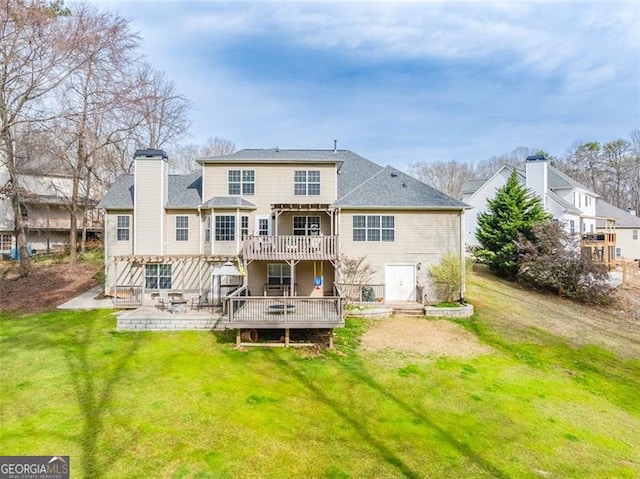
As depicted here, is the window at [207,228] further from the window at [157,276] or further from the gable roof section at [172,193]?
the window at [157,276]

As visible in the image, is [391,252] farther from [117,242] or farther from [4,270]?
[4,270]

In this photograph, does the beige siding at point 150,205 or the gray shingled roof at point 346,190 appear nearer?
the gray shingled roof at point 346,190

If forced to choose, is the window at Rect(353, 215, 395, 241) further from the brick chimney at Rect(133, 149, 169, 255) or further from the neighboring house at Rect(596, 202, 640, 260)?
the neighboring house at Rect(596, 202, 640, 260)

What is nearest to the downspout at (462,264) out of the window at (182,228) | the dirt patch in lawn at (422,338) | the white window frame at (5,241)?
the dirt patch in lawn at (422,338)

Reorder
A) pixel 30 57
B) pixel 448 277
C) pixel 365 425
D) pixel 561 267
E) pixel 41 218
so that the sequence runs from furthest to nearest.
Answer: pixel 41 218
pixel 561 267
pixel 448 277
pixel 30 57
pixel 365 425

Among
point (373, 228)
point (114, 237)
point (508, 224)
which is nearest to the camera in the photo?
point (373, 228)

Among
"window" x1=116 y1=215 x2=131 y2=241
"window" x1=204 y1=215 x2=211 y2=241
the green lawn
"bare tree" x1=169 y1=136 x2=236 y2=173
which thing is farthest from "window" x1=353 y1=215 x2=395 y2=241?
"bare tree" x1=169 y1=136 x2=236 y2=173

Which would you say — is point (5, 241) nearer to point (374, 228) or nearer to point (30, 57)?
point (30, 57)

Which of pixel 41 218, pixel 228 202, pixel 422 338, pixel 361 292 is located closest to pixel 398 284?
pixel 361 292
